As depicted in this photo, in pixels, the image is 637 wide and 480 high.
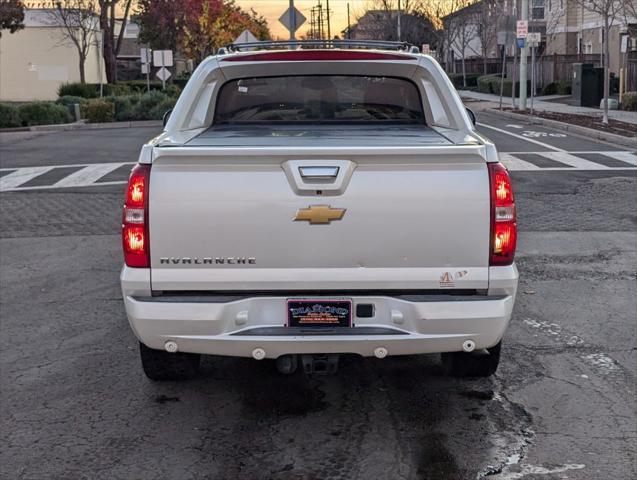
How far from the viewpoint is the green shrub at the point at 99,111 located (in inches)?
1237

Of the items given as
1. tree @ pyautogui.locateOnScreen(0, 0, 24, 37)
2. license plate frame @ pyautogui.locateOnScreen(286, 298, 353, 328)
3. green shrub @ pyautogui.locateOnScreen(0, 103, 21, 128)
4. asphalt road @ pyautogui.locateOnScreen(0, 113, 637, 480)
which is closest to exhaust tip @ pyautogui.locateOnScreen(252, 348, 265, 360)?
license plate frame @ pyautogui.locateOnScreen(286, 298, 353, 328)

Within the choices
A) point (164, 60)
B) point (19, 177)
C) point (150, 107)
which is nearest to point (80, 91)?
point (164, 60)

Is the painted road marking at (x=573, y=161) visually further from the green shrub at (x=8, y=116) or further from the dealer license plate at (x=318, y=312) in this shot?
the green shrub at (x=8, y=116)

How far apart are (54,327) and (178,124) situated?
1.97m

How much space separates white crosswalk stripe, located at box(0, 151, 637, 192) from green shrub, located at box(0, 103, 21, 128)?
42.9 ft

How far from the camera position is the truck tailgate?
176 inches

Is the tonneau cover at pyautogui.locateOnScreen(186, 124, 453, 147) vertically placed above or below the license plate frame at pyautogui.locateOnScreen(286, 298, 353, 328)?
above

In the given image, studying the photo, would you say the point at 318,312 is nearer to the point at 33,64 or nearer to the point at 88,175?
the point at 88,175

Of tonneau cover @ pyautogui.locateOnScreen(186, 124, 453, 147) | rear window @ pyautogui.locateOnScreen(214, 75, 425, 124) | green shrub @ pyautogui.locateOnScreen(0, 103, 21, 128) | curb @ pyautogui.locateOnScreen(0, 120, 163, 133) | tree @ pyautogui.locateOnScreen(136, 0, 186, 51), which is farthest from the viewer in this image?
tree @ pyautogui.locateOnScreen(136, 0, 186, 51)

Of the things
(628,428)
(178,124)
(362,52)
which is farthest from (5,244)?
(628,428)

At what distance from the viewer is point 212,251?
4535 mm

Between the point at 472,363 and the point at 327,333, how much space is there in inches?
51.6

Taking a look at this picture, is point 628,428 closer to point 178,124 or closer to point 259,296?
point 259,296

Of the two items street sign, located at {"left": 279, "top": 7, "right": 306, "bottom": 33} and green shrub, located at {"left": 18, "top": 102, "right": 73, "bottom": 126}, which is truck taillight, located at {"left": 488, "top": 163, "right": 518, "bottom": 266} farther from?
green shrub, located at {"left": 18, "top": 102, "right": 73, "bottom": 126}
